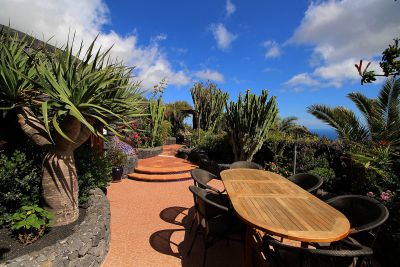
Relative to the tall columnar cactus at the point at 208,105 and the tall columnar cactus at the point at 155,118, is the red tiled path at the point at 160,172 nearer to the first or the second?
the tall columnar cactus at the point at 155,118

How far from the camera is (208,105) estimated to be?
13062 millimetres

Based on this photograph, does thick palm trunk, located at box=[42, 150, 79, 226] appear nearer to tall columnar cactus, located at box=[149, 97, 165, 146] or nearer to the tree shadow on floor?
the tree shadow on floor

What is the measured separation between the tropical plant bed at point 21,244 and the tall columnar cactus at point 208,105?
10.2 meters

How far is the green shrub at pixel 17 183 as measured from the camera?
2.90 meters

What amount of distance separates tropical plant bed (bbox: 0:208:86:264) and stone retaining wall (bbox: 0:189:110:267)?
13cm

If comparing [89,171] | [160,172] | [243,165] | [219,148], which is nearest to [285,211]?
[243,165]

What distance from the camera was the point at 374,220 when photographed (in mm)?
2328

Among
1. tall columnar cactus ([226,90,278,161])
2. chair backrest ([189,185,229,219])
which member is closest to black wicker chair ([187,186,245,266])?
chair backrest ([189,185,229,219])

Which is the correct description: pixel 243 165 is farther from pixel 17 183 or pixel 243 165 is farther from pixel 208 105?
pixel 208 105

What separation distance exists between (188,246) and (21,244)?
1.96 meters

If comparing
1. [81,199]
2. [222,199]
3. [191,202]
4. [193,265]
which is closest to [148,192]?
[191,202]

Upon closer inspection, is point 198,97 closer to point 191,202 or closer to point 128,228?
point 191,202

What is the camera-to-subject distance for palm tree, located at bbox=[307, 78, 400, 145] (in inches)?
254

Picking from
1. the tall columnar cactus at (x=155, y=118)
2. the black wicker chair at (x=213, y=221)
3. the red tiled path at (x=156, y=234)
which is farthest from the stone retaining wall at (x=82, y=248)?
the tall columnar cactus at (x=155, y=118)
